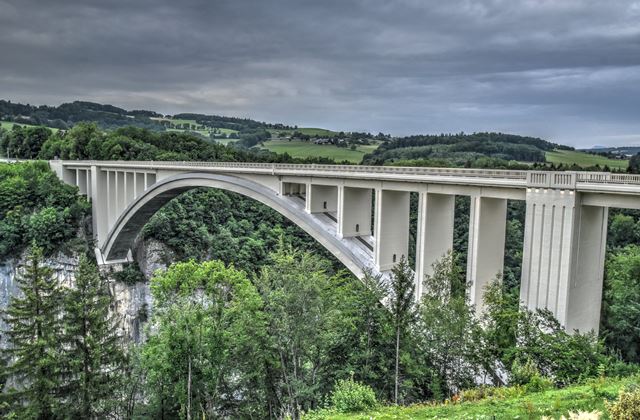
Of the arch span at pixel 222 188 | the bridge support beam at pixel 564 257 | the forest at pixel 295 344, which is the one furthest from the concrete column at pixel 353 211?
the bridge support beam at pixel 564 257

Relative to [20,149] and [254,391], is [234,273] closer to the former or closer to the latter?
[254,391]

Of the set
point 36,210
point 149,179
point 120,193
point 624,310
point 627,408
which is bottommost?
point 624,310

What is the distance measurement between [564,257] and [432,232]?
18.9 ft

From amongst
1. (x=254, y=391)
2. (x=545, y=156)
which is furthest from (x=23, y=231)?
(x=545, y=156)

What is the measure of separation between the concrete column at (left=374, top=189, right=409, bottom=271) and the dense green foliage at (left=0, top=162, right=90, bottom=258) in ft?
129

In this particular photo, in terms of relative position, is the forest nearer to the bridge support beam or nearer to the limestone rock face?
the bridge support beam

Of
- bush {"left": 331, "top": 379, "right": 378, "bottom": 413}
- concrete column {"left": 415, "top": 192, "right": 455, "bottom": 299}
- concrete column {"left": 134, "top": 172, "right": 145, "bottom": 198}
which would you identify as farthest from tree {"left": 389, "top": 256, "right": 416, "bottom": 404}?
concrete column {"left": 134, "top": 172, "right": 145, "bottom": 198}

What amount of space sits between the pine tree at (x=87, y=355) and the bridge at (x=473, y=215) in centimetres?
1120

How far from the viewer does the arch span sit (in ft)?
83.3

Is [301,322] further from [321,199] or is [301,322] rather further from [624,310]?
[624,310]

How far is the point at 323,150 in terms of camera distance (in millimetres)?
120625

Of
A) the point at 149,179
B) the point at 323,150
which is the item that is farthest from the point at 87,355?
the point at 323,150

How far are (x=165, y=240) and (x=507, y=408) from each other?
44.4 meters

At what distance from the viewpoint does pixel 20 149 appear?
88938mm
